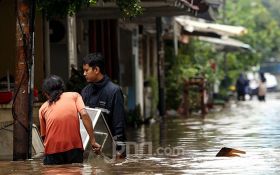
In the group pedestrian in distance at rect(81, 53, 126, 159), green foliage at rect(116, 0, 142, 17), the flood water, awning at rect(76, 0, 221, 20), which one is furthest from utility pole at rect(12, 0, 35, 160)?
awning at rect(76, 0, 221, 20)

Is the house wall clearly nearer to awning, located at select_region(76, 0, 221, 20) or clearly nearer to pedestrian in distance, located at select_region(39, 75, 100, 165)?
awning, located at select_region(76, 0, 221, 20)

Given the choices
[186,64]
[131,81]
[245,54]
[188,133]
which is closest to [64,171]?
[188,133]

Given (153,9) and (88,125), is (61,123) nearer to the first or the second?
(88,125)

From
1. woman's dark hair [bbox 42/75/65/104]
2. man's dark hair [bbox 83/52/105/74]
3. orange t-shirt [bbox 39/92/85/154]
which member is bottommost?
orange t-shirt [bbox 39/92/85/154]

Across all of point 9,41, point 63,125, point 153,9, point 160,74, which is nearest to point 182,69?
point 160,74

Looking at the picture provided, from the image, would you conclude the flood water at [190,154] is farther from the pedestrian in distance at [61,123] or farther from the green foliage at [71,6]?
the green foliage at [71,6]

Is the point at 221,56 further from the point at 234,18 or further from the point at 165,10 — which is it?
the point at 165,10

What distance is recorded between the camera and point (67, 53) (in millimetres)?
20469

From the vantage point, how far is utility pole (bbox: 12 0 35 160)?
43.0ft

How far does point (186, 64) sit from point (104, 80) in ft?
72.5

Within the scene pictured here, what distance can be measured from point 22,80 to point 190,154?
2.99 m

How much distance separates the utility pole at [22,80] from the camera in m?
13.1

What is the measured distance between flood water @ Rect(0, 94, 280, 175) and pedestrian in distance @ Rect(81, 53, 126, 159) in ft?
1.84

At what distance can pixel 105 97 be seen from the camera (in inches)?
449
